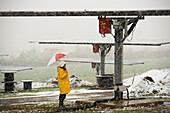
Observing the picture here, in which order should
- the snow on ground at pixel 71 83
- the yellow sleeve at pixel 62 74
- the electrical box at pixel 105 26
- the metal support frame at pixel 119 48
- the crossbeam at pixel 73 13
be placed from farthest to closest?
the snow on ground at pixel 71 83
the metal support frame at pixel 119 48
the electrical box at pixel 105 26
the crossbeam at pixel 73 13
the yellow sleeve at pixel 62 74

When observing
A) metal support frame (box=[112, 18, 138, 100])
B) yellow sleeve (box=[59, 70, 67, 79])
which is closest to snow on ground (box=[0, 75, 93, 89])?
metal support frame (box=[112, 18, 138, 100])

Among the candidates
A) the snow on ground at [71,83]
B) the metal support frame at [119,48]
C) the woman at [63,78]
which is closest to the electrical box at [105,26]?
the metal support frame at [119,48]

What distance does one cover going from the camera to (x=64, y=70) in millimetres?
8852

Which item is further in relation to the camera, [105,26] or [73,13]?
[105,26]

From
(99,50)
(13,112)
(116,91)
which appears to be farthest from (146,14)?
(99,50)

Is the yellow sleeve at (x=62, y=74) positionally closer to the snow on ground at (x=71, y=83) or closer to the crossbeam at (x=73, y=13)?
the crossbeam at (x=73, y=13)

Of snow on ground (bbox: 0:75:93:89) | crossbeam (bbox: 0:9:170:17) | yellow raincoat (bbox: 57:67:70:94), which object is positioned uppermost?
crossbeam (bbox: 0:9:170:17)

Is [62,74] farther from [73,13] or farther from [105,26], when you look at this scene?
[105,26]

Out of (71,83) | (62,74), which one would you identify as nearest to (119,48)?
(62,74)

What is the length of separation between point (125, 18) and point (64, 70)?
282 centimetres

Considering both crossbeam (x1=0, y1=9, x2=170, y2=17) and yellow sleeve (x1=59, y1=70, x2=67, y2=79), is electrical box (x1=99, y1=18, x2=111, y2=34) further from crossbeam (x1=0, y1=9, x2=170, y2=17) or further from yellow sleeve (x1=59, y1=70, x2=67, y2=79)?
yellow sleeve (x1=59, y1=70, x2=67, y2=79)

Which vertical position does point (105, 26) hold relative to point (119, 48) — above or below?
above

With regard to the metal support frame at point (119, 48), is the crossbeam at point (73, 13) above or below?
above

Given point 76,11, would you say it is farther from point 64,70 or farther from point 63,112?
point 63,112
